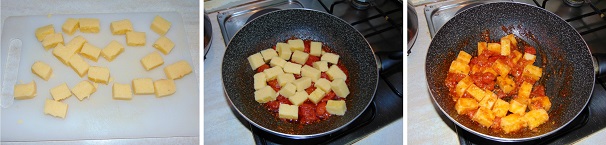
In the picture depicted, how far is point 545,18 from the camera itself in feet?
4.12

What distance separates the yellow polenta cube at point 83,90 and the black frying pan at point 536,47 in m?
0.76

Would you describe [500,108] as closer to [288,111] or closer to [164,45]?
[288,111]

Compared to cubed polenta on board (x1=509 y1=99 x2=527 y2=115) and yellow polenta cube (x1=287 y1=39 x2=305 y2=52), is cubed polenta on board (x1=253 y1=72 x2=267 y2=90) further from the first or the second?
cubed polenta on board (x1=509 y1=99 x2=527 y2=115)

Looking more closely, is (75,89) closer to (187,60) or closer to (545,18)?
(187,60)

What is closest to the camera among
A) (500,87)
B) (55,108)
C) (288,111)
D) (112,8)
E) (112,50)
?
(288,111)

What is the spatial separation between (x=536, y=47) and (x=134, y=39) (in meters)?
0.93

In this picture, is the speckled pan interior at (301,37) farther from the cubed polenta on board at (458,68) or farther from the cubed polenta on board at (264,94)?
the cubed polenta on board at (458,68)

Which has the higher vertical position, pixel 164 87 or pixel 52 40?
pixel 52 40

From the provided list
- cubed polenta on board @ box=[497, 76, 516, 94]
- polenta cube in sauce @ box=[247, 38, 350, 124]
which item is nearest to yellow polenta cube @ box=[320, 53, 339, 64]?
polenta cube in sauce @ box=[247, 38, 350, 124]

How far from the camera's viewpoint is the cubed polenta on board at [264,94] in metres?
1.06

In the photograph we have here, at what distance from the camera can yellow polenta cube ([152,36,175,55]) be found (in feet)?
4.75

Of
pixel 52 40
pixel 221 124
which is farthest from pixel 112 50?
pixel 221 124

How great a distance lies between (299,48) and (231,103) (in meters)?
0.18

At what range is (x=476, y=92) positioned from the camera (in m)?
1.12
